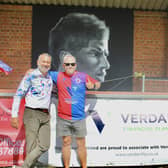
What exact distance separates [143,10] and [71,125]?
4.99 meters

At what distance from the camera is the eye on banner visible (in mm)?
4117

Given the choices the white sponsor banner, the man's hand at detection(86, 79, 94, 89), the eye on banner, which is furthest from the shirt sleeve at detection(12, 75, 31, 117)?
the man's hand at detection(86, 79, 94, 89)

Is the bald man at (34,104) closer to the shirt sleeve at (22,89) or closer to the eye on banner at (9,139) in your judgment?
the shirt sleeve at (22,89)

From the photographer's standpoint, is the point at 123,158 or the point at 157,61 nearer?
the point at 123,158

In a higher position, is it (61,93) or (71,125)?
(61,93)

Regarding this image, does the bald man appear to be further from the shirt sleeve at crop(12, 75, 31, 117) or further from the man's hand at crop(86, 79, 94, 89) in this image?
the man's hand at crop(86, 79, 94, 89)

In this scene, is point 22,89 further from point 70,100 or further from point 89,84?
point 89,84

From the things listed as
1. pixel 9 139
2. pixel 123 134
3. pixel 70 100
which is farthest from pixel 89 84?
pixel 9 139

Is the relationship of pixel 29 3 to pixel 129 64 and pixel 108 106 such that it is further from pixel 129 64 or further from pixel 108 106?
pixel 108 106

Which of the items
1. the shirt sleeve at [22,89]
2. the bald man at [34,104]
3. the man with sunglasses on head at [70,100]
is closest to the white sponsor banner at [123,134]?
the man with sunglasses on head at [70,100]

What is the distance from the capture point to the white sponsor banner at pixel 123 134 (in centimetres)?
425

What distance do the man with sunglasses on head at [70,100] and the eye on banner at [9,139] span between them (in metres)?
0.66

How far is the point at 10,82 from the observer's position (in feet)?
25.1

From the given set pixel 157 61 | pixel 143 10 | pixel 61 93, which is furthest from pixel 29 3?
pixel 61 93
